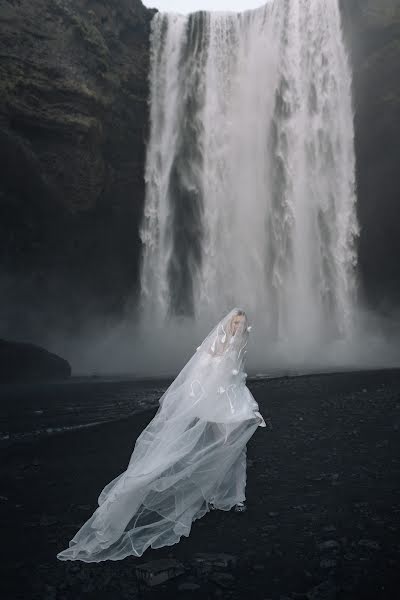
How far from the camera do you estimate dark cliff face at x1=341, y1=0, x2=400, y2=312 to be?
89.2 feet

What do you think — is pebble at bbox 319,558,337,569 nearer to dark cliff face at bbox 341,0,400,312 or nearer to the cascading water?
the cascading water

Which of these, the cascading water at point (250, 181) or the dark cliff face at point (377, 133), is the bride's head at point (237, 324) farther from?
the dark cliff face at point (377, 133)

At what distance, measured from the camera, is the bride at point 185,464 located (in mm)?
4152

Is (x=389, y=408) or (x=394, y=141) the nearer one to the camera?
(x=389, y=408)

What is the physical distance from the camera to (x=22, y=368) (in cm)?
2488

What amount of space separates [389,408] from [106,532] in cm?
940

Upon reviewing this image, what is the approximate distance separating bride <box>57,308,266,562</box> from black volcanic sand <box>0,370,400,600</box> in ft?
0.61

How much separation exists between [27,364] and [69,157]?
12228 mm

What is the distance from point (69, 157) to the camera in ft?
87.0

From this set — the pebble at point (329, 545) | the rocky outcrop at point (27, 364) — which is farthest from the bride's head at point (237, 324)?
the rocky outcrop at point (27, 364)

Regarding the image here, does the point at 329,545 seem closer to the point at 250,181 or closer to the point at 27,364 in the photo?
the point at 27,364

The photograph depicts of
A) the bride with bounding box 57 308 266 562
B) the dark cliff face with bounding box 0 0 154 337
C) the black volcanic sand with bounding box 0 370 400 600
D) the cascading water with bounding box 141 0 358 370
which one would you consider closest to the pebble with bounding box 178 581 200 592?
the black volcanic sand with bounding box 0 370 400 600

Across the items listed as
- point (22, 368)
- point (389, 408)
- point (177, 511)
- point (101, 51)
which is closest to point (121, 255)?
point (22, 368)

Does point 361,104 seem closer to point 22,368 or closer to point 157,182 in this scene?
point 157,182
